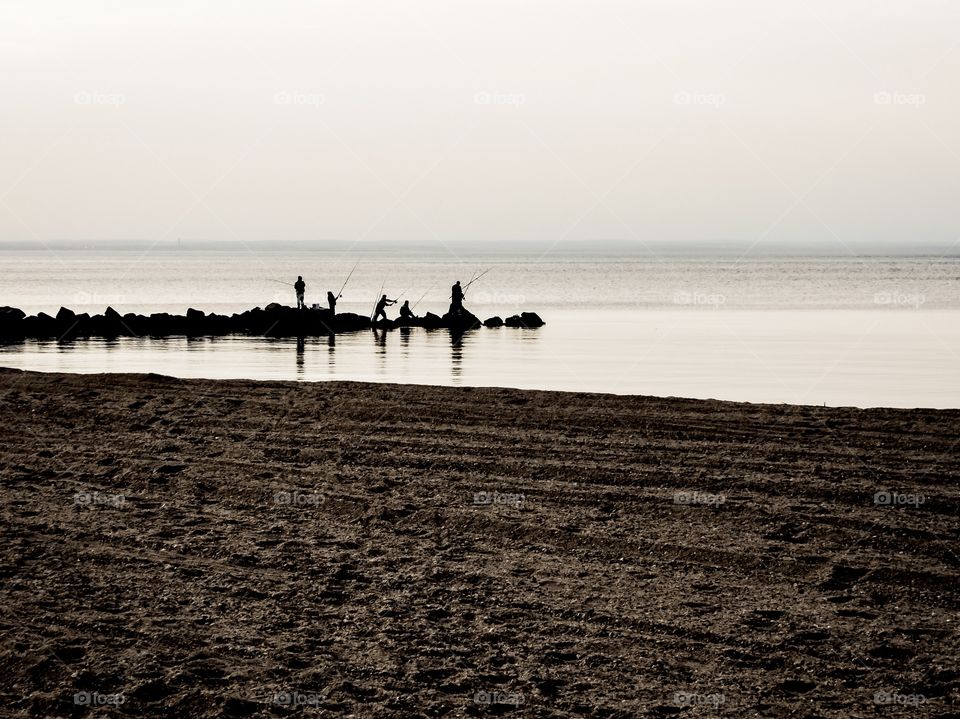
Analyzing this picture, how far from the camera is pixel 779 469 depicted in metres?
11.4

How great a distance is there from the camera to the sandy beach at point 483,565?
643cm

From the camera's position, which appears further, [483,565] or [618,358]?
[618,358]

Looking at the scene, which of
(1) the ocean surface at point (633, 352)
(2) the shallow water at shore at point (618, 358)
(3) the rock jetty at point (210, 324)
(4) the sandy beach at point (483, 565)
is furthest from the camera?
(3) the rock jetty at point (210, 324)

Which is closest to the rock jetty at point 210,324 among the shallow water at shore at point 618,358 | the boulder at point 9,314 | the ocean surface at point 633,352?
→ the boulder at point 9,314

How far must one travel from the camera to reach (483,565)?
862 cm

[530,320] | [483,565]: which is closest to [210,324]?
[530,320]

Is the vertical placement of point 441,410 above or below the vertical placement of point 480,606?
above

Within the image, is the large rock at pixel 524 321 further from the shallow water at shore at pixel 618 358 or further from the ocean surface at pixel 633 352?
the ocean surface at pixel 633 352

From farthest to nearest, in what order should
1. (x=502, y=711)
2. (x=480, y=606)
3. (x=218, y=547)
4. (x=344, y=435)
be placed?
(x=344, y=435), (x=218, y=547), (x=480, y=606), (x=502, y=711)

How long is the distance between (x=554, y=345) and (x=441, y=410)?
18.9m

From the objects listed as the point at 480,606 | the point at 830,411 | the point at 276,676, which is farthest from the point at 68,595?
the point at 830,411

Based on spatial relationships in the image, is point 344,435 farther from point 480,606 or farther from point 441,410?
point 480,606

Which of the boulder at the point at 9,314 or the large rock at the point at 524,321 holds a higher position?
the boulder at the point at 9,314

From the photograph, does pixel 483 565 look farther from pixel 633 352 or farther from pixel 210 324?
pixel 210 324
